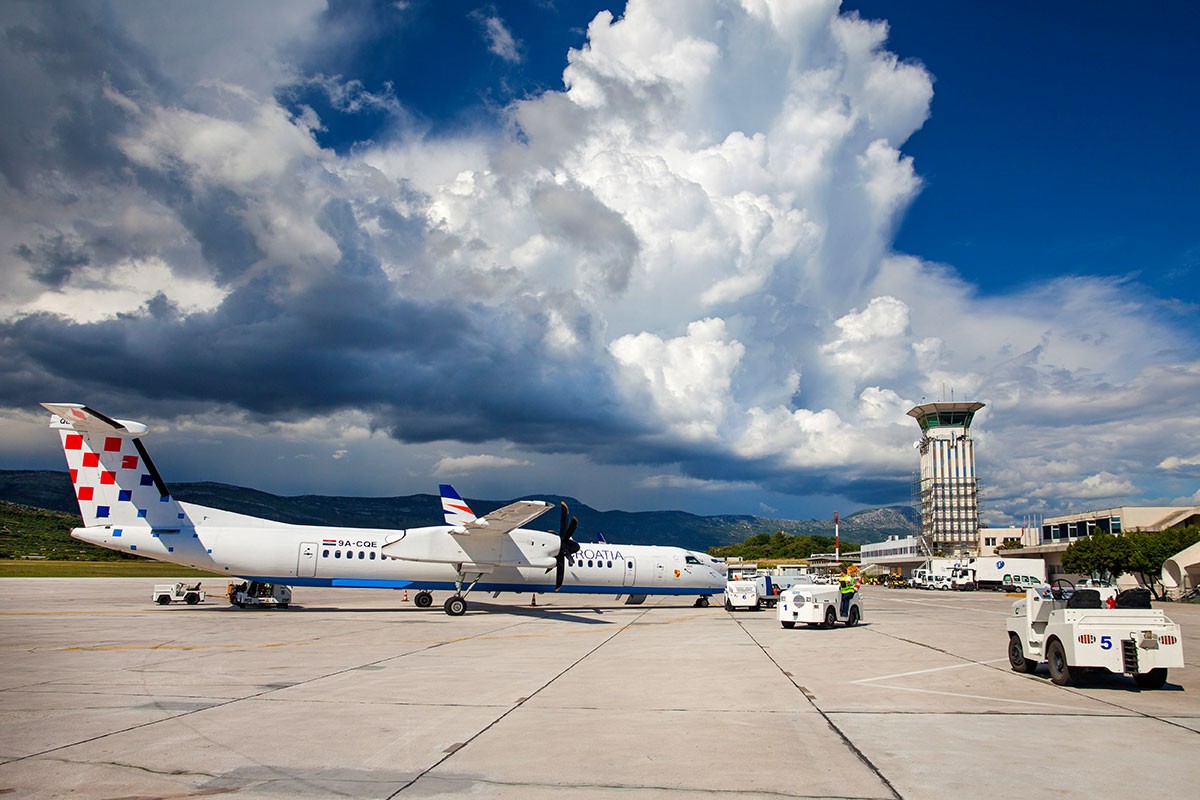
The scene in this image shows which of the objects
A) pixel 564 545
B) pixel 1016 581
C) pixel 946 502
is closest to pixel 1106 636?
pixel 564 545

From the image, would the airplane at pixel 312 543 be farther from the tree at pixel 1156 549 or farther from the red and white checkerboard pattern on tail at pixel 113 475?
the tree at pixel 1156 549

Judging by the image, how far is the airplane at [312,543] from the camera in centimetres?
2925

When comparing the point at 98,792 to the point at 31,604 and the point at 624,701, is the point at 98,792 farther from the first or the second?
the point at 31,604

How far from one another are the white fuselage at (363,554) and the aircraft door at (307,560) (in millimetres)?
39

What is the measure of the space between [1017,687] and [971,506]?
529ft

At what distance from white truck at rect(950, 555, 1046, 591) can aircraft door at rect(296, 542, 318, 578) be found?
7016cm

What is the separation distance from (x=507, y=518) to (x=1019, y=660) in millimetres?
19241

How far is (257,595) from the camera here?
114ft

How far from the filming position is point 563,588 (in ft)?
120

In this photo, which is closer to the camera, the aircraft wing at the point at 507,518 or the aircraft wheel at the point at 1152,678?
the aircraft wheel at the point at 1152,678

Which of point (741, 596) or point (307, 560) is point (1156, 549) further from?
point (307, 560)

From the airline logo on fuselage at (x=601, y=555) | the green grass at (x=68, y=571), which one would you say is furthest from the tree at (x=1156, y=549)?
the green grass at (x=68, y=571)

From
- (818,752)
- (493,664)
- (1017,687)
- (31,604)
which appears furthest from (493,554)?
(818,752)

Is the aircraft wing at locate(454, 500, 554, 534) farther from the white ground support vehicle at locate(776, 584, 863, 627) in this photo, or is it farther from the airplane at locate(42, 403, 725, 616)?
the white ground support vehicle at locate(776, 584, 863, 627)
